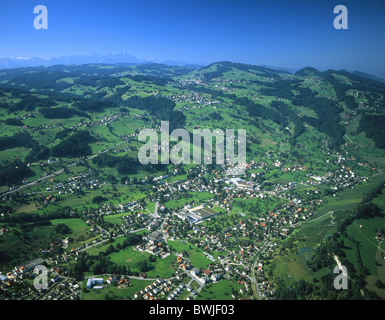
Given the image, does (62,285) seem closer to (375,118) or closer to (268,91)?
(375,118)

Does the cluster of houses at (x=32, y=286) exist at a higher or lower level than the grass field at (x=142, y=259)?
higher

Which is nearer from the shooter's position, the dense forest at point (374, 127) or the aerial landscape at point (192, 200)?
the aerial landscape at point (192, 200)
